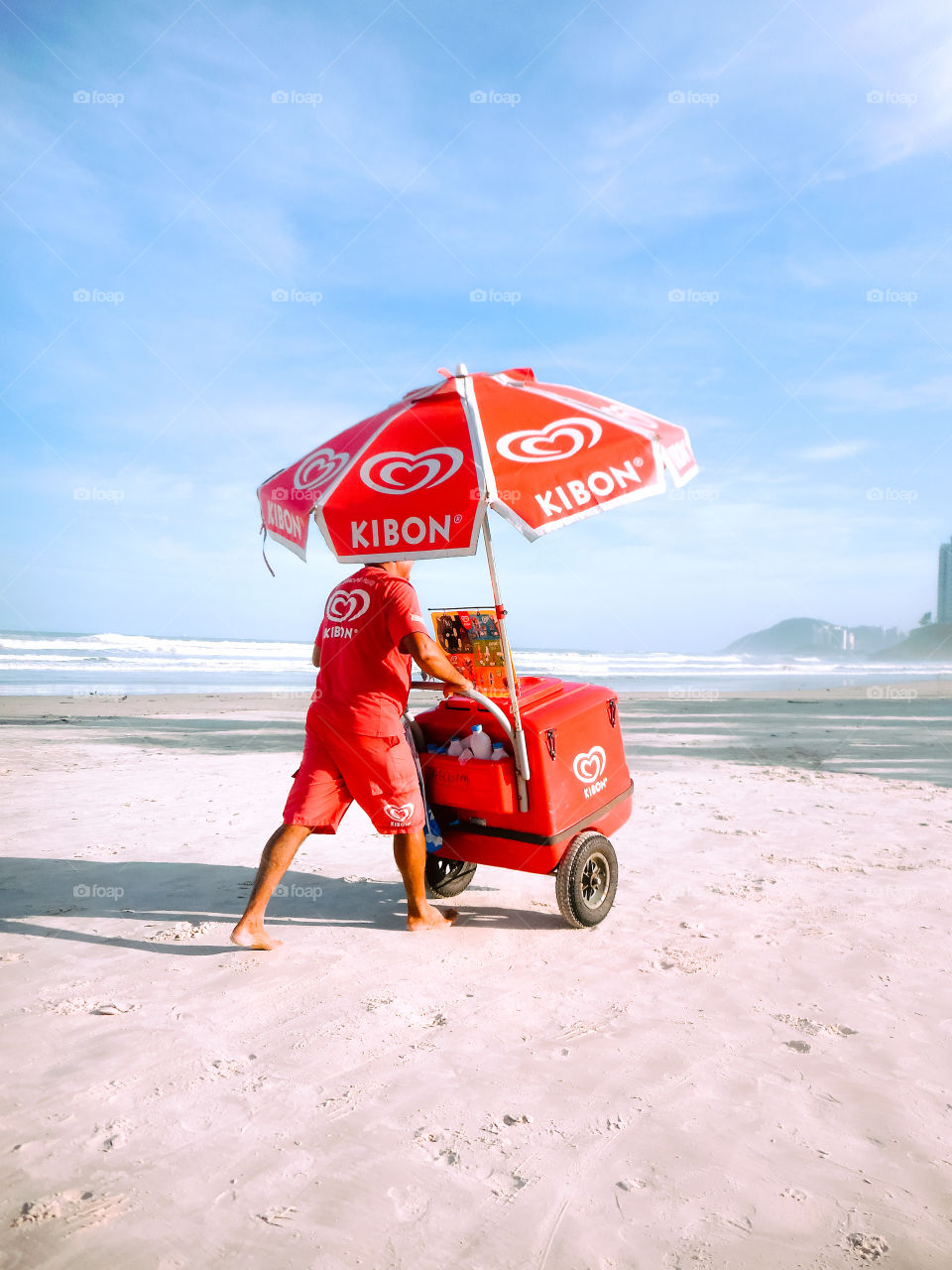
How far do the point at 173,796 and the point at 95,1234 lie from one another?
5.55m

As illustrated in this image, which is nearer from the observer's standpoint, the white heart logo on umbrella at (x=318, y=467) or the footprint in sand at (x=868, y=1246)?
the footprint in sand at (x=868, y=1246)

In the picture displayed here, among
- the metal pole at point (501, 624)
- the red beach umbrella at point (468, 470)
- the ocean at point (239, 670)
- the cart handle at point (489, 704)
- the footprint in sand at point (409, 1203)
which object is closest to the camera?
the footprint in sand at point (409, 1203)

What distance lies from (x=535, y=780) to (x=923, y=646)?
85.4m

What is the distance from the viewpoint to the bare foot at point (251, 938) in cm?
369

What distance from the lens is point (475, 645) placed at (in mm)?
4145

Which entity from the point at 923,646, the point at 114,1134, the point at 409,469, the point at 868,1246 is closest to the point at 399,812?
the point at 409,469

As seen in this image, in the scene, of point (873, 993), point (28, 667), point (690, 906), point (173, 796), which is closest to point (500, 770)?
point (690, 906)

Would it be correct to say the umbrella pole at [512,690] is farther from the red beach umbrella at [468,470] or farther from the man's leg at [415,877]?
the man's leg at [415,877]

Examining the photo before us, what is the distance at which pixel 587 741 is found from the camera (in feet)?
13.7

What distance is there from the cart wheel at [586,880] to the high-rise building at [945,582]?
99.9 meters

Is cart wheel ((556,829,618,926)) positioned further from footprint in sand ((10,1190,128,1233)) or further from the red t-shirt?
footprint in sand ((10,1190,128,1233))

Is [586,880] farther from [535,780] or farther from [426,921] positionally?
[426,921]

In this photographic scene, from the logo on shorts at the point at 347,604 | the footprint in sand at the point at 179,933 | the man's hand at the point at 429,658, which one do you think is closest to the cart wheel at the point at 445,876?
the footprint in sand at the point at 179,933

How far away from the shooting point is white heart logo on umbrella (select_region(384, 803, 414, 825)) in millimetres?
3834
